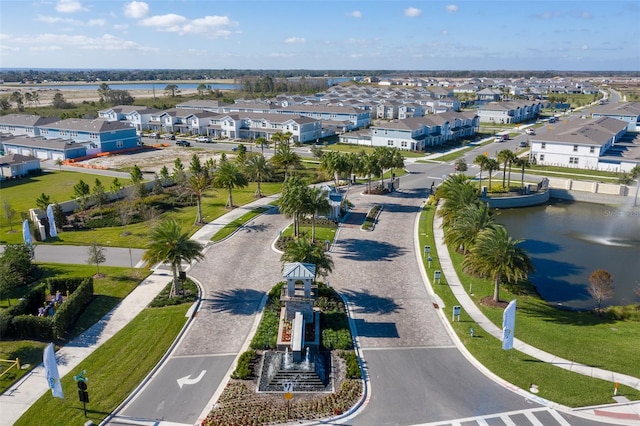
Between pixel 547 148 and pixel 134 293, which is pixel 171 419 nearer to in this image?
pixel 134 293

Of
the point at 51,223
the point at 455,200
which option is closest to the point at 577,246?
the point at 455,200

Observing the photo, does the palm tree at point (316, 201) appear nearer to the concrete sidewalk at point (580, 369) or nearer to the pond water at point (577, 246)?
the concrete sidewalk at point (580, 369)

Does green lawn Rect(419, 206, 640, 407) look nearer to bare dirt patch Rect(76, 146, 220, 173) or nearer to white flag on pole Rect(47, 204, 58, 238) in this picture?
white flag on pole Rect(47, 204, 58, 238)

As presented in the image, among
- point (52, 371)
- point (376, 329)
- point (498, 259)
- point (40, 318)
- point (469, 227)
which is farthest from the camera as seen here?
point (469, 227)

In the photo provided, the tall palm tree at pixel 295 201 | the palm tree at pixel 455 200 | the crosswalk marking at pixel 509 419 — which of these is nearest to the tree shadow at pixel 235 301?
the tall palm tree at pixel 295 201

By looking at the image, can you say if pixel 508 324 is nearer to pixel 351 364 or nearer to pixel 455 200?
pixel 351 364

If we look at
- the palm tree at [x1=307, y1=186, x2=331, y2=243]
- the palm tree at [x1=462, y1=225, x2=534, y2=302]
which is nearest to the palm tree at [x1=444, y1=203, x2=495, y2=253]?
the palm tree at [x1=462, y1=225, x2=534, y2=302]

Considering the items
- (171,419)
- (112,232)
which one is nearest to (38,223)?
(112,232)
